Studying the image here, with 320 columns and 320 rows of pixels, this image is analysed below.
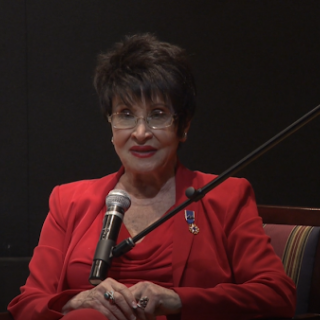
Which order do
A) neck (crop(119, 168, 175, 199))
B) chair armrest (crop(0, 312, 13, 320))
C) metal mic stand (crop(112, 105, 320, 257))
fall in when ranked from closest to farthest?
metal mic stand (crop(112, 105, 320, 257)) < chair armrest (crop(0, 312, 13, 320)) < neck (crop(119, 168, 175, 199))

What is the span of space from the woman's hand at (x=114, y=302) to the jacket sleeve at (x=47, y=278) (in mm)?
136

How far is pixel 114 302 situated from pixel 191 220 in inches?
19.0

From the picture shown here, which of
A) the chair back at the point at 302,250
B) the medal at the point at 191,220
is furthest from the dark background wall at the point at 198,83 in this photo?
the medal at the point at 191,220

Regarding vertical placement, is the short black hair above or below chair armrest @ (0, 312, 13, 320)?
above

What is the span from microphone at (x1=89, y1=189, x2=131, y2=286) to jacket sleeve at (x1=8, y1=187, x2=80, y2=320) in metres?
0.32

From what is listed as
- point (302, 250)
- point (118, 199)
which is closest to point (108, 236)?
point (118, 199)

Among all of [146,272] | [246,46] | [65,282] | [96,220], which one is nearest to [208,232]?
[146,272]

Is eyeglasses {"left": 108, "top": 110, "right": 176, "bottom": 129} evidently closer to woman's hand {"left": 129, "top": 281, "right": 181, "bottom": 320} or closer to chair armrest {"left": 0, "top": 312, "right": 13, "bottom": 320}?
woman's hand {"left": 129, "top": 281, "right": 181, "bottom": 320}

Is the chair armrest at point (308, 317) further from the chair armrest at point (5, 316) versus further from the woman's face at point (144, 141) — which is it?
the chair armrest at point (5, 316)

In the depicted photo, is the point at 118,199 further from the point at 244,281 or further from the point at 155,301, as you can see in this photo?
the point at 244,281

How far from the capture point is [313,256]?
207 cm

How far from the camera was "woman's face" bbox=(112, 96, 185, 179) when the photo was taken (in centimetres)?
202

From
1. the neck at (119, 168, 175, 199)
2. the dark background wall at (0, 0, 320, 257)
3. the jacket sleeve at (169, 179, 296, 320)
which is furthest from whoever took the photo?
the dark background wall at (0, 0, 320, 257)

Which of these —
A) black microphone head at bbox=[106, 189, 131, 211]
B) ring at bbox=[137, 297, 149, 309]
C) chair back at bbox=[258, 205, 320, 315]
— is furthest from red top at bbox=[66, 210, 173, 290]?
chair back at bbox=[258, 205, 320, 315]
